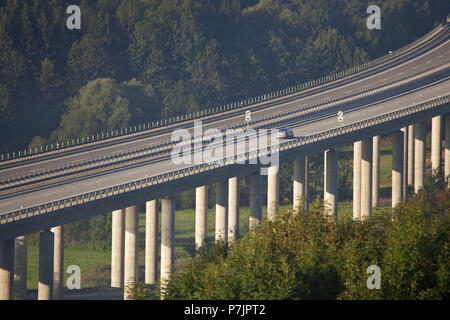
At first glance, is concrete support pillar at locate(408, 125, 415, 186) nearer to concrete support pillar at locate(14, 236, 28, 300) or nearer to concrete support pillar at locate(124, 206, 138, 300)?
concrete support pillar at locate(124, 206, 138, 300)

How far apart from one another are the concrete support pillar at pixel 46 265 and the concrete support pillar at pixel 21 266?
5421mm

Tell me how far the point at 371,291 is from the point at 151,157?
206ft

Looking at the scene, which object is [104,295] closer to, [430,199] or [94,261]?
[94,261]

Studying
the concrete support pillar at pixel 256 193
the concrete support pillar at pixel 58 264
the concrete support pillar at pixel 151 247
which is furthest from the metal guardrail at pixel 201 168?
the concrete support pillar at pixel 58 264

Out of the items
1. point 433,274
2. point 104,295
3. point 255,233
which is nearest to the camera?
point 433,274

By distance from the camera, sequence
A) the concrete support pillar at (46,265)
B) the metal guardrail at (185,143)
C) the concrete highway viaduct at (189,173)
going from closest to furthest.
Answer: the concrete support pillar at (46,265), the concrete highway viaduct at (189,173), the metal guardrail at (185,143)

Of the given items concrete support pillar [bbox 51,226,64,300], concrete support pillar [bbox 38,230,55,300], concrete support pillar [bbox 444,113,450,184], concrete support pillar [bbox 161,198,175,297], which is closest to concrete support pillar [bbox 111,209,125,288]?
concrete support pillar [bbox 161,198,175,297]

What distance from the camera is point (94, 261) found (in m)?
151

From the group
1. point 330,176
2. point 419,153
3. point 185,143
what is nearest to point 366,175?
point 330,176

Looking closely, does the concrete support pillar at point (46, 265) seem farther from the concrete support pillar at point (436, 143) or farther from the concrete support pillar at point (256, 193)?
the concrete support pillar at point (436, 143)

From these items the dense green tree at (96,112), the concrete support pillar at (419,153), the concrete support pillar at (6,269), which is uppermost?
the dense green tree at (96,112)

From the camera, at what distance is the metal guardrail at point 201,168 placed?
10338 cm
